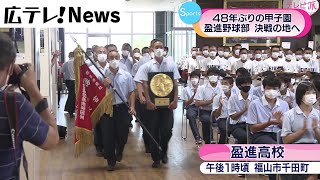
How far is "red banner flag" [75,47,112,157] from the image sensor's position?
484 cm

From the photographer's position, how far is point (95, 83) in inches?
191

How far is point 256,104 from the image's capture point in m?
4.03

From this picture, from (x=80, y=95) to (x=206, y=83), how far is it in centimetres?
163

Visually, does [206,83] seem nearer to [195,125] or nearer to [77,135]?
[195,125]

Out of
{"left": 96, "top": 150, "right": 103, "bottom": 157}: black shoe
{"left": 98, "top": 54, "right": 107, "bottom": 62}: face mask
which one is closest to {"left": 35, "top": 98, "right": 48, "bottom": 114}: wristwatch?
{"left": 98, "top": 54, "right": 107, "bottom": 62}: face mask

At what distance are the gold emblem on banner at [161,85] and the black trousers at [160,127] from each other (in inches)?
7.0

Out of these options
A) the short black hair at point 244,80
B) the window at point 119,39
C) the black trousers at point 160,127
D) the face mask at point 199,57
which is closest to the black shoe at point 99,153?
the black trousers at point 160,127

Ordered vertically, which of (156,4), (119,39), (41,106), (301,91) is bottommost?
(301,91)

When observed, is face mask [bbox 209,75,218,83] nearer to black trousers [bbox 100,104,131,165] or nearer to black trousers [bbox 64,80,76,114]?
black trousers [bbox 100,104,131,165]

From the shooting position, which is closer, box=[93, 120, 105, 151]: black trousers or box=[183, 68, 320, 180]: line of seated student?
box=[183, 68, 320, 180]: line of seated student

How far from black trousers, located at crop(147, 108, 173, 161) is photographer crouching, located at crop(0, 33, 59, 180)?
3411mm

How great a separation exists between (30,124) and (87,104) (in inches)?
136

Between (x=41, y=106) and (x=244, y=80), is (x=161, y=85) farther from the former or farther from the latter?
(x=41, y=106)

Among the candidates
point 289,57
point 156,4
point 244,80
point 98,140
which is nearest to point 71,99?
point 98,140
